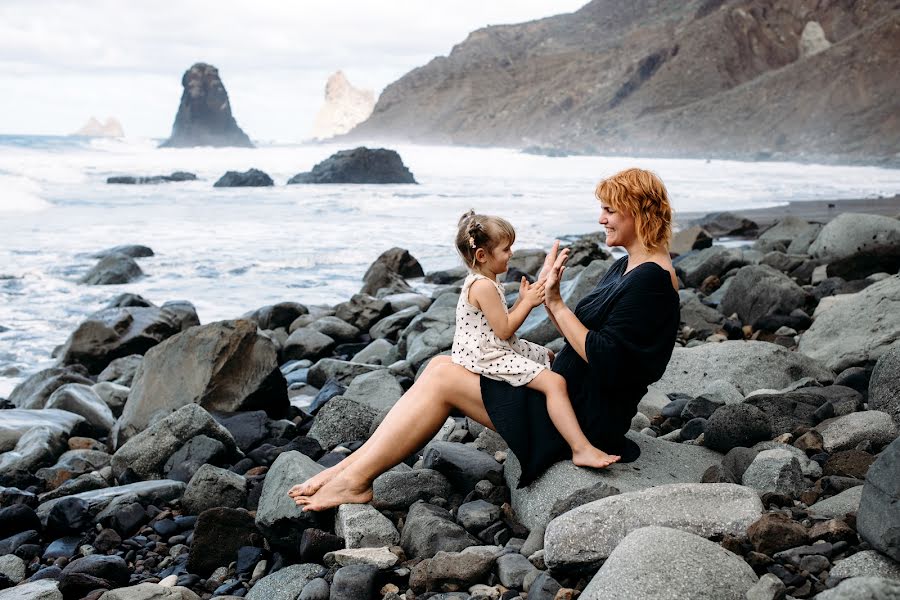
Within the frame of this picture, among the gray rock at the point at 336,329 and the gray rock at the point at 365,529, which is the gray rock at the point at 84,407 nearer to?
the gray rock at the point at 336,329

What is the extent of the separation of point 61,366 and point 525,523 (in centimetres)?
645

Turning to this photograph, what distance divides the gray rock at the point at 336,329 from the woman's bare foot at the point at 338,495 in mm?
5245

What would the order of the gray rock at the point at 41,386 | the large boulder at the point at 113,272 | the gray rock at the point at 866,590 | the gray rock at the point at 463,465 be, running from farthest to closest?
the large boulder at the point at 113,272
the gray rock at the point at 41,386
the gray rock at the point at 463,465
the gray rock at the point at 866,590

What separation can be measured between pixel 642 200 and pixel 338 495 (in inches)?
72.1

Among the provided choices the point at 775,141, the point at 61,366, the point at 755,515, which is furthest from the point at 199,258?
the point at 775,141

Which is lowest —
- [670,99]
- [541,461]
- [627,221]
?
[541,461]

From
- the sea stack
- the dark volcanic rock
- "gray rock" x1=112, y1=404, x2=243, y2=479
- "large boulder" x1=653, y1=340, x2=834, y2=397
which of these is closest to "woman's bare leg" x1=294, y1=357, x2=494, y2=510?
"gray rock" x1=112, y1=404, x2=243, y2=479

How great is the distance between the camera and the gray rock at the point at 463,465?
437 cm

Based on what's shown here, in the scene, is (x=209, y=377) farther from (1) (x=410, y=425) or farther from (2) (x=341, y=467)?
(1) (x=410, y=425)

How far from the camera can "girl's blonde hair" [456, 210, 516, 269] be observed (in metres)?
4.11

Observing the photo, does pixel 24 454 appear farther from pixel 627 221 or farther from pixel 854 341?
pixel 854 341

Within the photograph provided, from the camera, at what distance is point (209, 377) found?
21.4 feet

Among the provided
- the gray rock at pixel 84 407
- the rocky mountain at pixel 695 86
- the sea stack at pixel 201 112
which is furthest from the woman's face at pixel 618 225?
the sea stack at pixel 201 112

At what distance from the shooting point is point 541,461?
13.1ft
